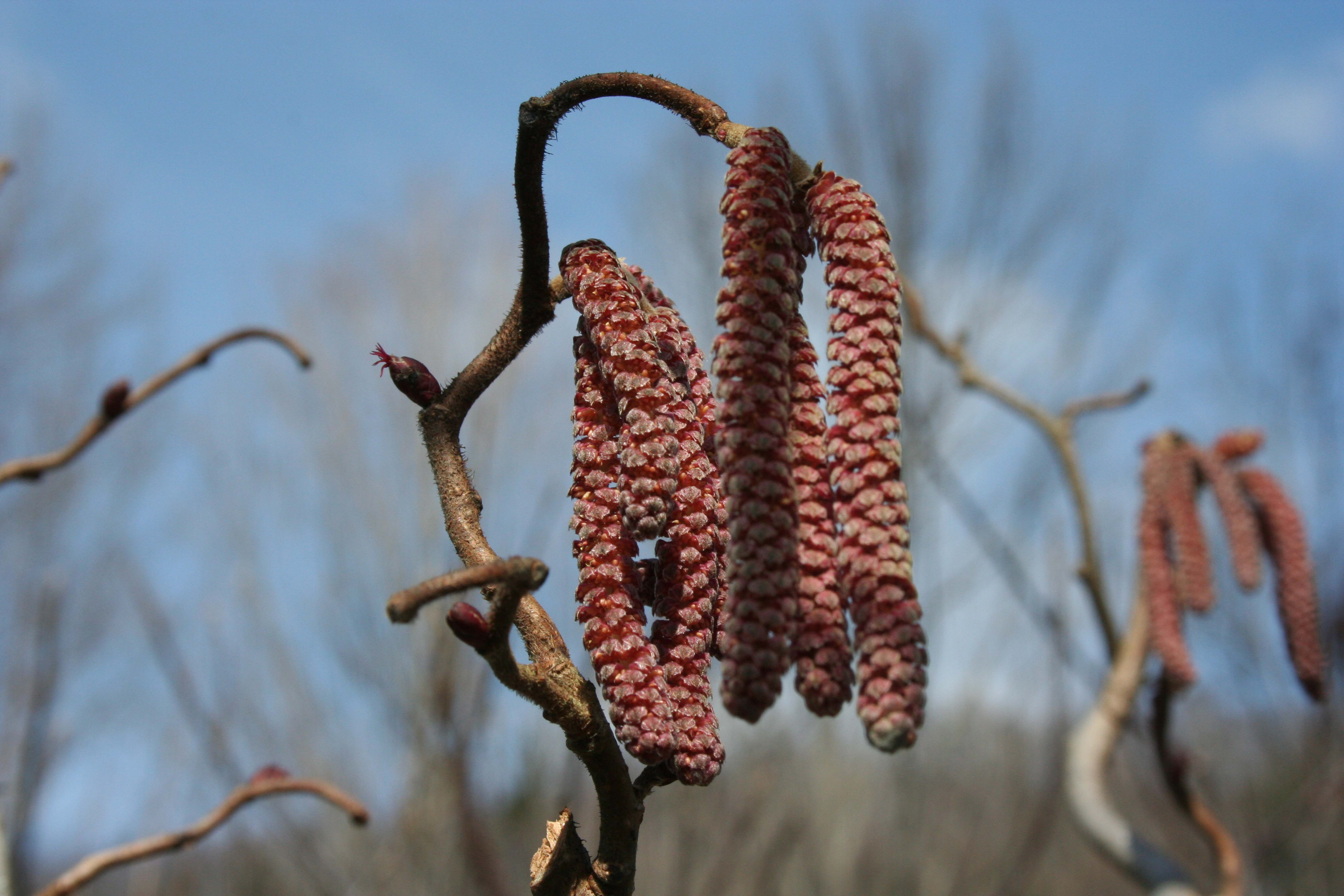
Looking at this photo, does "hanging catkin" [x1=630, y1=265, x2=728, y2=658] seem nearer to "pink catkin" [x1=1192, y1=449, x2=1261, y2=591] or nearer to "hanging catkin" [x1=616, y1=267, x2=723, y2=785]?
"hanging catkin" [x1=616, y1=267, x2=723, y2=785]

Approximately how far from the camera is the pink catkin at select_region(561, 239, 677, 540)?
0.83m

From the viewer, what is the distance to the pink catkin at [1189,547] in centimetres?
244

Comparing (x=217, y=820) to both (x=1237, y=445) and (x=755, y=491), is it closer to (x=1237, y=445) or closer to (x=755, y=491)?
(x=755, y=491)

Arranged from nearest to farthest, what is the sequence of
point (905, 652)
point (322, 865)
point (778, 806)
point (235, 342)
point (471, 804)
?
point (905, 652) → point (235, 342) → point (471, 804) → point (322, 865) → point (778, 806)

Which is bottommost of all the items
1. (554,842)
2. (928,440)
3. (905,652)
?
(554,842)

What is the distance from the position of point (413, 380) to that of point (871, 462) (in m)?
0.44

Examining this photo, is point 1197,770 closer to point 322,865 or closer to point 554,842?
point 554,842

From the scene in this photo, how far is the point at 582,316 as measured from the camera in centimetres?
92

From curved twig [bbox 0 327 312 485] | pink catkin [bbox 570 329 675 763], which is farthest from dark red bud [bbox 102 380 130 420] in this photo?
pink catkin [bbox 570 329 675 763]

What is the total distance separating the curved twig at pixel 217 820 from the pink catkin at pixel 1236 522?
6.59 ft

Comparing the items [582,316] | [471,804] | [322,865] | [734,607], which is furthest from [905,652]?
[322,865]

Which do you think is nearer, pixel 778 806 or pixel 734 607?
pixel 734 607

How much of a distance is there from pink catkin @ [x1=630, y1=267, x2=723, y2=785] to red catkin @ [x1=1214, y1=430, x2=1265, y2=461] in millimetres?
2255

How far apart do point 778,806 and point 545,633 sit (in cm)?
694
